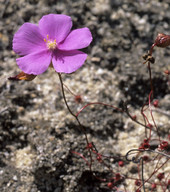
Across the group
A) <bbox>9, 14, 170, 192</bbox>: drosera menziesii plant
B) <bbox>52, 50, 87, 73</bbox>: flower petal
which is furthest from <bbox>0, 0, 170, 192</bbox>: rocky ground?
<bbox>52, 50, 87, 73</bbox>: flower petal

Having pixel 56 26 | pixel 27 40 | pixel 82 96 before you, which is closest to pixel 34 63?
pixel 27 40

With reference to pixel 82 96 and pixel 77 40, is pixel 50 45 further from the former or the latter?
pixel 82 96

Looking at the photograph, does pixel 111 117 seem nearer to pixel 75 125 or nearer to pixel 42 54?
pixel 75 125

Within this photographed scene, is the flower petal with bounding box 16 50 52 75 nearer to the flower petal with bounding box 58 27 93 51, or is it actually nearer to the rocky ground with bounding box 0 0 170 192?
the flower petal with bounding box 58 27 93 51

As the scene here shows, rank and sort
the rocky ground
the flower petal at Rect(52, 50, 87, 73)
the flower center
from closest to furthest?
the flower petal at Rect(52, 50, 87, 73) → the flower center → the rocky ground

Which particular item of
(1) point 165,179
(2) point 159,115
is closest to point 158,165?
(1) point 165,179
